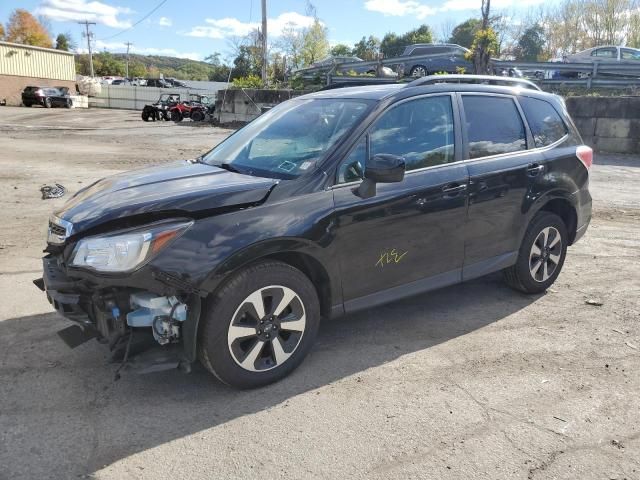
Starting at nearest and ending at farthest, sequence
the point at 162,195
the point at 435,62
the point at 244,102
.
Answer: the point at 162,195
the point at 435,62
the point at 244,102

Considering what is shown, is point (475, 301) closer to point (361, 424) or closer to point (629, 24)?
point (361, 424)

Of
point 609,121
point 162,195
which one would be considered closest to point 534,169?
point 162,195

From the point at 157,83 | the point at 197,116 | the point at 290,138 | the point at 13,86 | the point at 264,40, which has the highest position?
the point at 157,83

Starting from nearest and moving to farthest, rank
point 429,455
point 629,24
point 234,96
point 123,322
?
point 429,455, point 123,322, point 234,96, point 629,24

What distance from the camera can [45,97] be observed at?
4181 centimetres

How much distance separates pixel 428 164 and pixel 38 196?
Result: 24.3 feet

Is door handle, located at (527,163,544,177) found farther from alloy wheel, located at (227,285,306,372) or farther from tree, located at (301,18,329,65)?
tree, located at (301,18,329,65)

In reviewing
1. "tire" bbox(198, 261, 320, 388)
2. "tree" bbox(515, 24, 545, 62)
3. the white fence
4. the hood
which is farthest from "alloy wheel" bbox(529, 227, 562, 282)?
"tree" bbox(515, 24, 545, 62)

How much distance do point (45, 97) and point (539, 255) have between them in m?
44.6

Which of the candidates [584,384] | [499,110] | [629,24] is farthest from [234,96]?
[629,24]

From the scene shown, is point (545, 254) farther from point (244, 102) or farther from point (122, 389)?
point (244, 102)

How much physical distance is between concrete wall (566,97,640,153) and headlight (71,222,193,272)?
15.3m

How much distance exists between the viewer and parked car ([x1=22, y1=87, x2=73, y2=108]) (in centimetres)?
4175

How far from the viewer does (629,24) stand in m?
51.8
